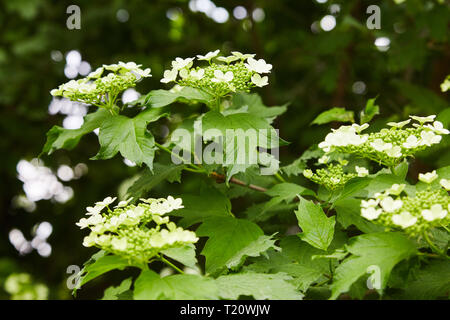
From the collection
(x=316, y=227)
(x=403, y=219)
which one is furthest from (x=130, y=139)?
(x=403, y=219)

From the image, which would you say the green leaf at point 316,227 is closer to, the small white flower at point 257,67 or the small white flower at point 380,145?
the small white flower at point 380,145

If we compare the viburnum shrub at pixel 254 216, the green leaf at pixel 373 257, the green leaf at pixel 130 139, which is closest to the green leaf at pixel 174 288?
the viburnum shrub at pixel 254 216

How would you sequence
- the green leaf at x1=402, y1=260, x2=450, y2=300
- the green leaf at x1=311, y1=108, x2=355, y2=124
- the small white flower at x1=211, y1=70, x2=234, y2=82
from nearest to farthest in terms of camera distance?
the green leaf at x1=402, y1=260, x2=450, y2=300
the small white flower at x1=211, y1=70, x2=234, y2=82
the green leaf at x1=311, y1=108, x2=355, y2=124

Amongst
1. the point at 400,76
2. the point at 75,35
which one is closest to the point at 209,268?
the point at 75,35

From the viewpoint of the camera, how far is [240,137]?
5.37ft

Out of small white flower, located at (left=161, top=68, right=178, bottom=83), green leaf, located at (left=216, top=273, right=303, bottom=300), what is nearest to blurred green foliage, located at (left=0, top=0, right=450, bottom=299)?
small white flower, located at (left=161, top=68, right=178, bottom=83)

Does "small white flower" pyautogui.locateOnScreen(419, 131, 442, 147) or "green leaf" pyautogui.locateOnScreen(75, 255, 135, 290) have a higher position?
"small white flower" pyautogui.locateOnScreen(419, 131, 442, 147)

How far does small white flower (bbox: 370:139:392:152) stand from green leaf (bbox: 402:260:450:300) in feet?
1.38

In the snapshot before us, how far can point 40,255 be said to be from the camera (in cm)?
511

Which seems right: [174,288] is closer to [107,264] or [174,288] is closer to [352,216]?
[107,264]

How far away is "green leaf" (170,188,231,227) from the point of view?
1.83 meters

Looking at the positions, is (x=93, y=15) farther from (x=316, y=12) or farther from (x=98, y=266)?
(x=98, y=266)

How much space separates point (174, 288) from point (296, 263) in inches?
21.4

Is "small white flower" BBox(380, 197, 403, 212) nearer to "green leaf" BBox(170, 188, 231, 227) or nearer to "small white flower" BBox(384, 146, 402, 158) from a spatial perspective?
"small white flower" BBox(384, 146, 402, 158)
